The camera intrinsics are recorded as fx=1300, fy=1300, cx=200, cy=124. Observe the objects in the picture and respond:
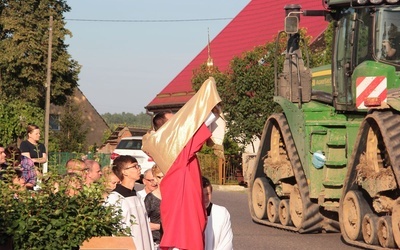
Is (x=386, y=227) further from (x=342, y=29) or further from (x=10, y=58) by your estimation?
(x=10, y=58)

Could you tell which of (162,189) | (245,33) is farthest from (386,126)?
(245,33)

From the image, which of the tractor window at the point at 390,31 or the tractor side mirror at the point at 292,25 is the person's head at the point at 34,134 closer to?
the tractor side mirror at the point at 292,25

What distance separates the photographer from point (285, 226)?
2009 centimetres

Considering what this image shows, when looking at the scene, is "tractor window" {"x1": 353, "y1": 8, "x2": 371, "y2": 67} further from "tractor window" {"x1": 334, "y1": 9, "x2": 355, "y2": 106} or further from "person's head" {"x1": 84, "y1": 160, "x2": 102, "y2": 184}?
"person's head" {"x1": 84, "y1": 160, "x2": 102, "y2": 184}

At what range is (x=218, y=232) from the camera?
9.55 m

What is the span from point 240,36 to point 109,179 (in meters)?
45.4

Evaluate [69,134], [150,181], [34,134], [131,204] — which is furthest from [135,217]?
[69,134]

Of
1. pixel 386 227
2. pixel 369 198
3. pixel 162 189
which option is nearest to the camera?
pixel 162 189

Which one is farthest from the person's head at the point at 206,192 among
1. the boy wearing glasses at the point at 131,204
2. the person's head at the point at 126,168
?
the person's head at the point at 126,168

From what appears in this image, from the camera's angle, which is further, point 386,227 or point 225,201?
point 225,201

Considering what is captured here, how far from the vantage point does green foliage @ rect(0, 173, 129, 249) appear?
830cm

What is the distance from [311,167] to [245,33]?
35.7 metres

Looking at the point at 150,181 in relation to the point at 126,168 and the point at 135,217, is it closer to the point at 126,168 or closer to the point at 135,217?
the point at 126,168

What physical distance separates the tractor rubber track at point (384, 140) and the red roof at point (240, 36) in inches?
1211
